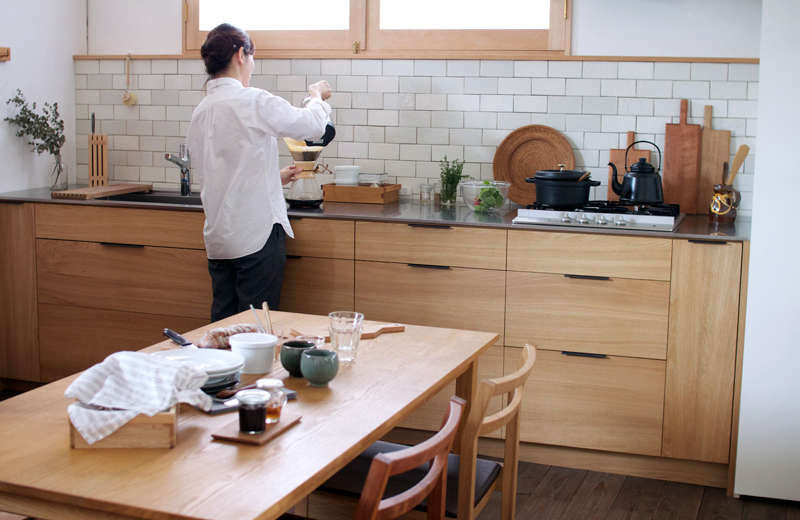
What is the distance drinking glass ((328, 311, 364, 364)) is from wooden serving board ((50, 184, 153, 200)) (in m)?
2.55

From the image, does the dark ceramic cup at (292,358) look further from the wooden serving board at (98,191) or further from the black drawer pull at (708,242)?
the wooden serving board at (98,191)

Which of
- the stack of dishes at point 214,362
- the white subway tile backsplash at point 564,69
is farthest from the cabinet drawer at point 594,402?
the stack of dishes at point 214,362

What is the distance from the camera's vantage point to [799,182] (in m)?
3.53

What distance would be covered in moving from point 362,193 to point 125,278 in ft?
3.99

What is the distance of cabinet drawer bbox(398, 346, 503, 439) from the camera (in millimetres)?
4020

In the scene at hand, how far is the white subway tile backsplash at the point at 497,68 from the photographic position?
Answer: 4637mm

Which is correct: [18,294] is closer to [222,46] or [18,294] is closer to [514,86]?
[222,46]

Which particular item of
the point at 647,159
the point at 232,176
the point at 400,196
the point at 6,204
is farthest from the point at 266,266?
the point at 647,159

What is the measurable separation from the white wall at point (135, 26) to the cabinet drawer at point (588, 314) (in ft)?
8.21

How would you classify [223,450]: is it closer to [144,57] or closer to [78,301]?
[78,301]

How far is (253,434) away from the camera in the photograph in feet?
6.30

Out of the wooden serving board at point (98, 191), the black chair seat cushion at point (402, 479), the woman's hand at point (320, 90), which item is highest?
the woman's hand at point (320, 90)

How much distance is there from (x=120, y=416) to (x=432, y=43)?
331 cm

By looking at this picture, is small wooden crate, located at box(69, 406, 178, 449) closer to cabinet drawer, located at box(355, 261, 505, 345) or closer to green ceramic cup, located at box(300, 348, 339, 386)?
green ceramic cup, located at box(300, 348, 339, 386)
